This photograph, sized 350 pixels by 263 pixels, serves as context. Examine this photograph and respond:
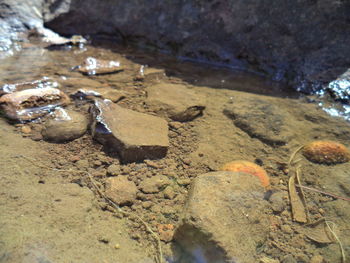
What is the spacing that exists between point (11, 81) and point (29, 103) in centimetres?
54

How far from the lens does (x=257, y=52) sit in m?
3.57

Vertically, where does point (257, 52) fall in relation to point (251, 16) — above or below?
below

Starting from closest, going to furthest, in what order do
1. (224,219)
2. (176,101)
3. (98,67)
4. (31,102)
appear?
(224,219) → (31,102) → (176,101) → (98,67)

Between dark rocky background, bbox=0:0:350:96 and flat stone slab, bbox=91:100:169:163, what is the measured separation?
4.88ft

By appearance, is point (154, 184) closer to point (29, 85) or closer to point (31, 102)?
point (31, 102)

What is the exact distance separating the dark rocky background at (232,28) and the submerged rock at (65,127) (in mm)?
1689

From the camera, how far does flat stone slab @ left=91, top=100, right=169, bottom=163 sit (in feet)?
7.69

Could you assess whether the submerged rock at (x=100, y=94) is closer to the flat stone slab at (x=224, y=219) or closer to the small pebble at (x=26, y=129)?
the small pebble at (x=26, y=129)

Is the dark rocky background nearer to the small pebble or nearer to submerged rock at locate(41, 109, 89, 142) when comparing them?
submerged rock at locate(41, 109, 89, 142)

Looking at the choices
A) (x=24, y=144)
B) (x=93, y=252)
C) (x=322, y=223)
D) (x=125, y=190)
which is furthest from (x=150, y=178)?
(x=322, y=223)

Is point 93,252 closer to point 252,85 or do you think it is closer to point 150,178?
point 150,178

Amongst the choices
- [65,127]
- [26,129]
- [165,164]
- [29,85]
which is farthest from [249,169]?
[29,85]

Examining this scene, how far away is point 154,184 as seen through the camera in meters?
2.21

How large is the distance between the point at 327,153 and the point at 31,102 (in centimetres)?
229
